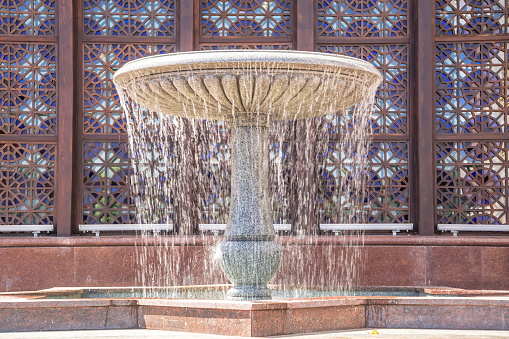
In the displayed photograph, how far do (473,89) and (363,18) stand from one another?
156cm

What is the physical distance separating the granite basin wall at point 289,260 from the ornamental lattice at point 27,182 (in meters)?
0.52

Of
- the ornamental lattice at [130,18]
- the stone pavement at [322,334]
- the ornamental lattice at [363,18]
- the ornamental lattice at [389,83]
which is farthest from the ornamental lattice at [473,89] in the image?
the stone pavement at [322,334]

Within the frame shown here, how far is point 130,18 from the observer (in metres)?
9.25

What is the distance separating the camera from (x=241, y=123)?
250 inches

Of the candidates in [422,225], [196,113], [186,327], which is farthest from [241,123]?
[422,225]

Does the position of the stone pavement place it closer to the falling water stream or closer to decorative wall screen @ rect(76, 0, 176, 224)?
the falling water stream

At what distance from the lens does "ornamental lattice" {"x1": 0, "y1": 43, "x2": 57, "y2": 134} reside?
9047mm

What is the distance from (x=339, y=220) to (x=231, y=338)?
4275 millimetres

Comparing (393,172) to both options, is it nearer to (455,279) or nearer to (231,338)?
(455,279)

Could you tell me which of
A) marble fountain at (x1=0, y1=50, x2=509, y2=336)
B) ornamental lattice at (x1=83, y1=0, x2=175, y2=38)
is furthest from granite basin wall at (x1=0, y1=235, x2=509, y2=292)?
ornamental lattice at (x1=83, y1=0, x2=175, y2=38)

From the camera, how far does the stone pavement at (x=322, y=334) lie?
5070mm

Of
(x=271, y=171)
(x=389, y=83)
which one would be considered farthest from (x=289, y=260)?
(x=389, y=83)

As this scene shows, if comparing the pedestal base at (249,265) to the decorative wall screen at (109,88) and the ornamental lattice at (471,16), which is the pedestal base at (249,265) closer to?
the decorative wall screen at (109,88)

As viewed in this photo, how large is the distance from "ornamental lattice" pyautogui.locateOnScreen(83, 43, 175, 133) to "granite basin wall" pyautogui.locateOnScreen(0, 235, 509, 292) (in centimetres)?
142
